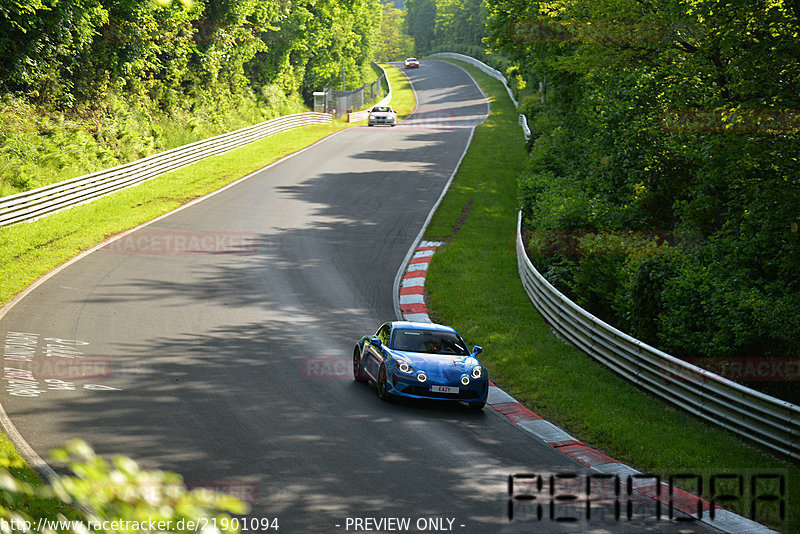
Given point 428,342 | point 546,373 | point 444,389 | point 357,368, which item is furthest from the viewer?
point 546,373

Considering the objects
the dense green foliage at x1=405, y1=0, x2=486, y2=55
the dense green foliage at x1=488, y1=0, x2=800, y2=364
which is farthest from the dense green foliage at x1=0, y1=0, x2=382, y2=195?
the dense green foliage at x1=405, y1=0, x2=486, y2=55

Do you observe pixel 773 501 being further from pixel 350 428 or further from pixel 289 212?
pixel 289 212

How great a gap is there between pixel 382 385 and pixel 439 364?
102 centimetres

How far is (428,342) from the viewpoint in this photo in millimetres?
13820

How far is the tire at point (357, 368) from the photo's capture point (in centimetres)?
1412

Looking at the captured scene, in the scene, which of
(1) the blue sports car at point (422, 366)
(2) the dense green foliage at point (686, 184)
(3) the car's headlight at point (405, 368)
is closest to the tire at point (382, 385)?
(1) the blue sports car at point (422, 366)

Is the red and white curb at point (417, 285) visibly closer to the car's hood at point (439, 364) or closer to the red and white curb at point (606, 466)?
the red and white curb at point (606, 466)

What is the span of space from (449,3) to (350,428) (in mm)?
167109

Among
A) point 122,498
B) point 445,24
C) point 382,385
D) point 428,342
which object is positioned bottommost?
point 382,385

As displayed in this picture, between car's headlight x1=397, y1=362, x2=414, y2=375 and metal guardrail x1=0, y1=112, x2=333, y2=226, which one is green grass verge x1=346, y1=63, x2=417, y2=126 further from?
car's headlight x1=397, y1=362, x2=414, y2=375

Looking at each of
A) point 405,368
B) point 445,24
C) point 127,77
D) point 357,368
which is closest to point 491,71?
point 127,77

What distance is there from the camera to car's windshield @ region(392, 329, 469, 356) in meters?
13.6

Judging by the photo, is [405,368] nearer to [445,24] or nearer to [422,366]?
[422,366]

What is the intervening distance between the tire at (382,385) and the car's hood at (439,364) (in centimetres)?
34
